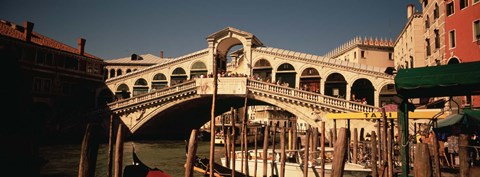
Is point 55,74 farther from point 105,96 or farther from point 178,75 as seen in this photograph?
point 178,75

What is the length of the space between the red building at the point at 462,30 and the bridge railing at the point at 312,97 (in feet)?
13.1

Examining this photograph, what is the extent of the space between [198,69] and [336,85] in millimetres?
8769

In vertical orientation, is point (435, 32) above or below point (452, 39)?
above

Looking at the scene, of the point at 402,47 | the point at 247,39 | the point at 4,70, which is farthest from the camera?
the point at 402,47

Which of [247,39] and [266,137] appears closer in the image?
[266,137]

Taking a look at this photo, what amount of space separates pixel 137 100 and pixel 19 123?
18697 millimetres

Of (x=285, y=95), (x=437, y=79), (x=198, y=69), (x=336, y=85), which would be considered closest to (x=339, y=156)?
(x=437, y=79)

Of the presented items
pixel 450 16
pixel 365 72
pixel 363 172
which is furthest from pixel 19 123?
pixel 365 72

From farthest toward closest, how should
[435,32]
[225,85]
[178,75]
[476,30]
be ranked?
[178,75], [225,85], [435,32], [476,30]

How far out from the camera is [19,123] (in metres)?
2.29

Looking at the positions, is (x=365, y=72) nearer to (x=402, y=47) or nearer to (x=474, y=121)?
(x=402, y=47)

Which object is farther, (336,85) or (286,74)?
(286,74)

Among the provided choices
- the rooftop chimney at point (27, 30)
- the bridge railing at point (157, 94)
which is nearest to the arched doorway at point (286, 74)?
the bridge railing at point (157, 94)

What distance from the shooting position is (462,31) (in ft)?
42.6
